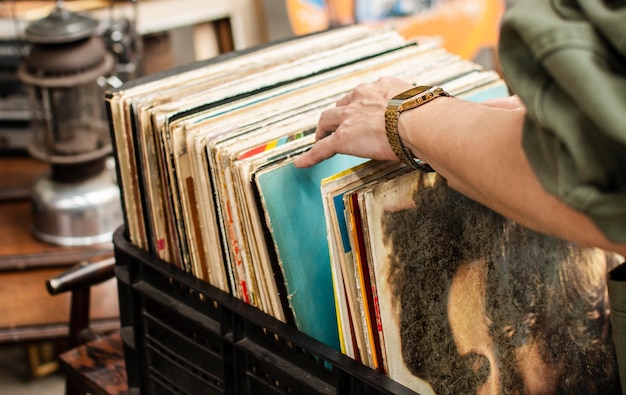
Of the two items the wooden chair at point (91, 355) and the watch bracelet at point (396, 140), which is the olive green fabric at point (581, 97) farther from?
the wooden chair at point (91, 355)

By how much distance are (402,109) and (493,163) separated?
0.49 feet

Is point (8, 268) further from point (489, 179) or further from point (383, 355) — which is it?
point (489, 179)

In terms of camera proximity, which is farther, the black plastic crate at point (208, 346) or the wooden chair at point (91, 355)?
the wooden chair at point (91, 355)

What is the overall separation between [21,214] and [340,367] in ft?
5.39

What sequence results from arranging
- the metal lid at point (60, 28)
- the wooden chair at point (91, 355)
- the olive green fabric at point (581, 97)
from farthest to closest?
the metal lid at point (60, 28) → the wooden chair at point (91, 355) → the olive green fabric at point (581, 97)

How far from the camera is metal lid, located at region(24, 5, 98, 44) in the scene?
190 centimetres

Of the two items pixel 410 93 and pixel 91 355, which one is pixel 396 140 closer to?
pixel 410 93

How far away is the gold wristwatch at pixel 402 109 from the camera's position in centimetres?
77

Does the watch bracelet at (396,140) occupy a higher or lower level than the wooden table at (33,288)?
higher

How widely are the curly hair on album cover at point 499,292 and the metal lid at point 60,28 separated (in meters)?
1.30

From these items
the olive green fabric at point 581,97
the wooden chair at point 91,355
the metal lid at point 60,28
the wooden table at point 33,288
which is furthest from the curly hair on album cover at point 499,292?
the metal lid at point 60,28

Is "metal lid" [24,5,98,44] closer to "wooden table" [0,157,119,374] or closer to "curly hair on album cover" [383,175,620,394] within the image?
"wooden table" [0,157,119,374]

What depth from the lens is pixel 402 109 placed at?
775 mm

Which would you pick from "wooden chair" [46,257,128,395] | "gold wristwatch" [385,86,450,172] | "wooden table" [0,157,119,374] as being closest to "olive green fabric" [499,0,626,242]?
"gold wristwatch" [385,86,450,172]
